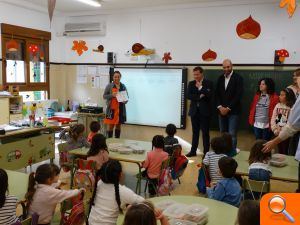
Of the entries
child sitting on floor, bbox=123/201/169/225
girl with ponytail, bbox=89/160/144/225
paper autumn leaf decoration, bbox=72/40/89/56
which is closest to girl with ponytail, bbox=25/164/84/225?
girl with ponytail, bbox=89/160/144/225

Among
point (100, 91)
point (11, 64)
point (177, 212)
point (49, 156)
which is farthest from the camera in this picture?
point (100, 91)

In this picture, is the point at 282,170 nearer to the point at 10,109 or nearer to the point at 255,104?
the point at 255,104

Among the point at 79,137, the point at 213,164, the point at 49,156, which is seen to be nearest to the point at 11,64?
the point at 49,156

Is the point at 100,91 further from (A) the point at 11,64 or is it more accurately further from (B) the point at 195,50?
(B) the point at 195,50

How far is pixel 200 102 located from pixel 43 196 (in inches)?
162

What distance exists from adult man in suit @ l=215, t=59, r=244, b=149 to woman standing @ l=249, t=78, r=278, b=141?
0.30 metres

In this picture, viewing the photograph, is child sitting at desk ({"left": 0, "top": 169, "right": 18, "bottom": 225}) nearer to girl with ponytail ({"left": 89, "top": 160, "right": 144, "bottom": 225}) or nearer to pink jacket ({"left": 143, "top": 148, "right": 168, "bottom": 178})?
girl with ponytail ({"left": 89, "top": 160, "right": 144, "bottom": 225})

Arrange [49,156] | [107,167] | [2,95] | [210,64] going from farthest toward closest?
[210,64] → [2,95] → [49,156] → [107,167]

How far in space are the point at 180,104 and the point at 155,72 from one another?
0.91 m

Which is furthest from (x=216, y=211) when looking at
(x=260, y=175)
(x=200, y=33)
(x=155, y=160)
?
(x=200, y=33)

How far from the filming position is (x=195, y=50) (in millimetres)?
6758

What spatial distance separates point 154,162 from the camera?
3789 millimetres

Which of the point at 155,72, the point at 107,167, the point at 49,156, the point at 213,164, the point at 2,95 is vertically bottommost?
the point at 49,156

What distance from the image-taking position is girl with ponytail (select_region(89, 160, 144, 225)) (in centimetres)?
236
